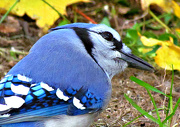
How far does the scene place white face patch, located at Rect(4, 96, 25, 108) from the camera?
183 centimetres

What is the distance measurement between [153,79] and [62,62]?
114cm

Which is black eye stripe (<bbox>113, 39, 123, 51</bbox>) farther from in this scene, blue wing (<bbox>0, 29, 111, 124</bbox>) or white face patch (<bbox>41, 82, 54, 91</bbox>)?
white face patch (<bbox>41, 82, 54, 91</bbox>)

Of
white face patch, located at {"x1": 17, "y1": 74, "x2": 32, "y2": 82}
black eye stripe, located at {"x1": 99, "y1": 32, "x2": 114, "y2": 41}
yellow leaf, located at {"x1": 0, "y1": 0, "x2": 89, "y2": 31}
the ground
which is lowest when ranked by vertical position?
the ground

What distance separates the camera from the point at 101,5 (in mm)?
4395

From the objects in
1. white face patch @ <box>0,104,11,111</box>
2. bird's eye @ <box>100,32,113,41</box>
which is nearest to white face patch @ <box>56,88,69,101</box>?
white face patch @ <box>0,104,11,111</box>

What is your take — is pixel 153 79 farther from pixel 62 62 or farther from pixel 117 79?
pixel 62 62

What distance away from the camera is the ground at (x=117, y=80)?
2514mm

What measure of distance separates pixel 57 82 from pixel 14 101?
0.89 feet

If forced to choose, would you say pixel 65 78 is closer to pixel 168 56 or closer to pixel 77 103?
pixel 77 103

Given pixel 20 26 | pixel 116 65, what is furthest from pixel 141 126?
pixel 20 26

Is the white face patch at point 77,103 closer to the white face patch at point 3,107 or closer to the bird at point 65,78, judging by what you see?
the bird at point 65,78

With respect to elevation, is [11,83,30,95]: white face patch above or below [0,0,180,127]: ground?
above

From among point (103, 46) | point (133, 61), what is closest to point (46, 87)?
point (103, 46)

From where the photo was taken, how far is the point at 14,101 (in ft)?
6.01
